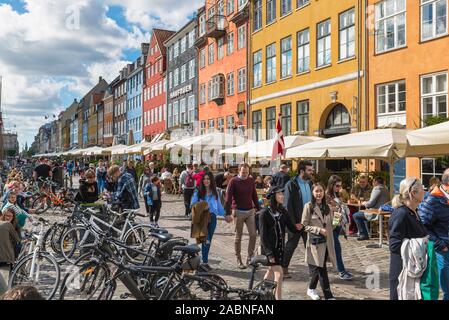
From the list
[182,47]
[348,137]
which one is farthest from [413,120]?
[182,47]

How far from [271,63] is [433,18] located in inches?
492

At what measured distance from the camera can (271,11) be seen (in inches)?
1113

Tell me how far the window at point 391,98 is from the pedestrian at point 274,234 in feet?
44.3

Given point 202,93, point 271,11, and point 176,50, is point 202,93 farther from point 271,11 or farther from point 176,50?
point 271,11

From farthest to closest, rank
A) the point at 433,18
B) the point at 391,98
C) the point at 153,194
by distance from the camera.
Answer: the point at 391,98
the point at 433,18
the point at 153,194

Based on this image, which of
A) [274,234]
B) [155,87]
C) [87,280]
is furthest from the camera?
[155,87]

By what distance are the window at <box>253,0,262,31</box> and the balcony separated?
4.64 meters

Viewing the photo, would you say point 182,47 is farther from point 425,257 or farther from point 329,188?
point 425,257

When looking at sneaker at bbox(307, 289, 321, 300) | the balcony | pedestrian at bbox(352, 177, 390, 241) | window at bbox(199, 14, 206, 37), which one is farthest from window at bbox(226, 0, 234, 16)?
sneaker at bbox(307, 289, 321, 300)

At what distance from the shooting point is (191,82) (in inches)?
1673

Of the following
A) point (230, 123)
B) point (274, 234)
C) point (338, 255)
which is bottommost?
point (338, 255)

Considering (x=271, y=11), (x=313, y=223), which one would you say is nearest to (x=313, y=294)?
(x=313, y=223)

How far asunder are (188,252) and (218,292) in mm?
777

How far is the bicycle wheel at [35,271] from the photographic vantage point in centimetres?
637
